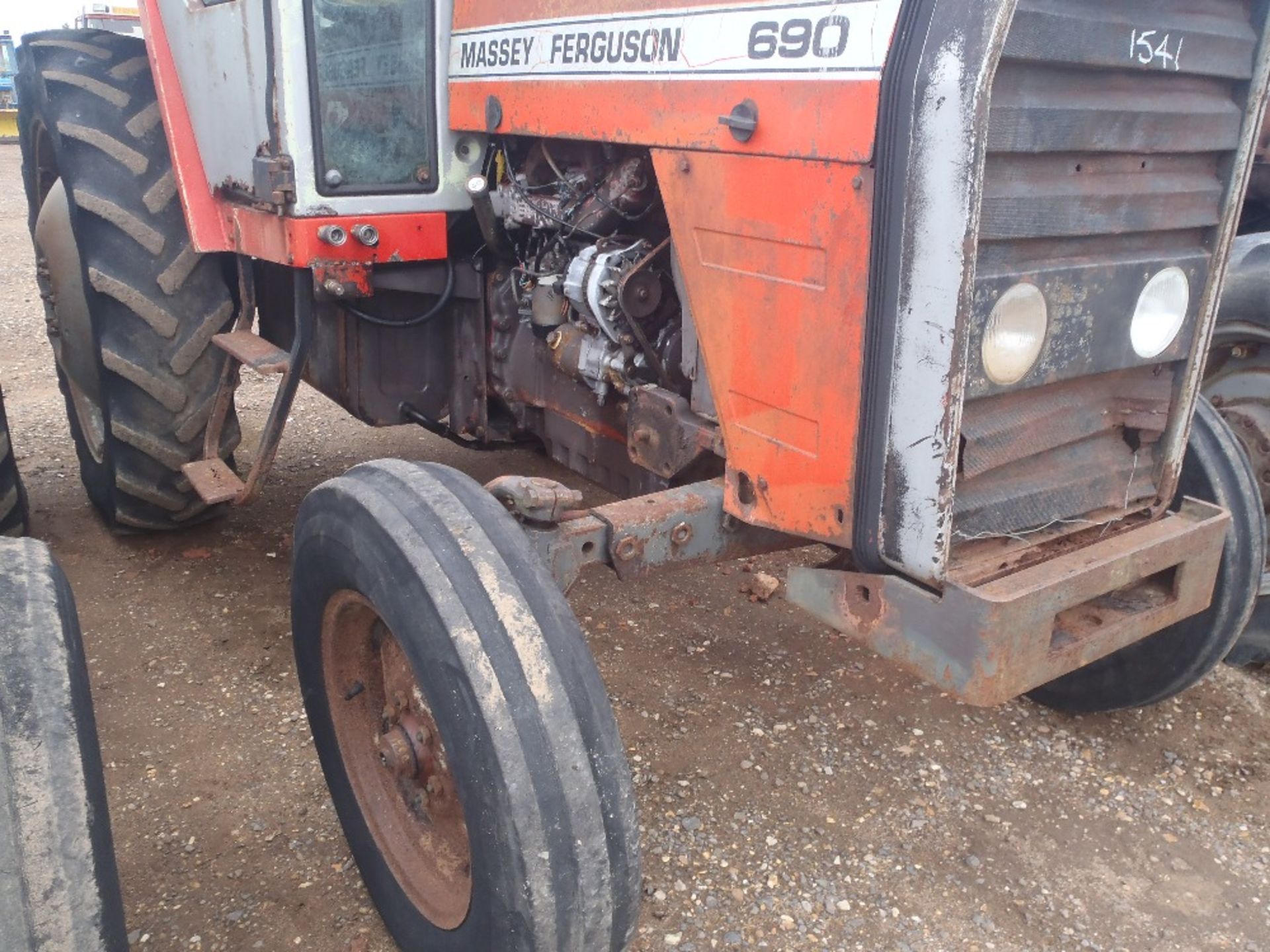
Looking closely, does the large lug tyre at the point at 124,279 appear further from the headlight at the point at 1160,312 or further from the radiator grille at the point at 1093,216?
the headlight at the point at 1160,312

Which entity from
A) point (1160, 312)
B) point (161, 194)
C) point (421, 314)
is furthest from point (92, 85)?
point (1160, 312)

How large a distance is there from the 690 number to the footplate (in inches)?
34.7

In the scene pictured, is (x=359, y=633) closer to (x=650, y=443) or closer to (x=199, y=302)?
(x=650, y=443)

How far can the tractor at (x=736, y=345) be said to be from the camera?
1673 mm

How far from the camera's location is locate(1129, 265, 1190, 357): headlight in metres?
2.05

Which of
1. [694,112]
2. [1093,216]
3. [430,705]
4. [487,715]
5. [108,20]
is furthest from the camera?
[108,20]

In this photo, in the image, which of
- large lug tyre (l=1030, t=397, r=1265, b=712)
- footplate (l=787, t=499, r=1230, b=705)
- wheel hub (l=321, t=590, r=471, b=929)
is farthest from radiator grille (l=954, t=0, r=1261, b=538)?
wheel hub (l=321, t=590, r=471, b=929)

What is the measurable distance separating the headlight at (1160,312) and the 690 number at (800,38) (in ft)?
2.56

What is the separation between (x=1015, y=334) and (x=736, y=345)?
490 mm

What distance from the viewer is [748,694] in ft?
9.98

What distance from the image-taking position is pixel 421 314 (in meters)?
3.26

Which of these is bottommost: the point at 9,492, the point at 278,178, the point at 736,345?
the point at 9,492

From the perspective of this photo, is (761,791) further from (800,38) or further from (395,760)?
(800,38)

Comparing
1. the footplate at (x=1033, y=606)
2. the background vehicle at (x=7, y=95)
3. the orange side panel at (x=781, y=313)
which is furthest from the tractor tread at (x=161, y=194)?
the background vehicle at (x=7, y=95)
